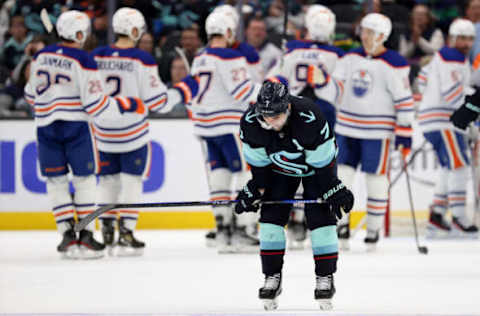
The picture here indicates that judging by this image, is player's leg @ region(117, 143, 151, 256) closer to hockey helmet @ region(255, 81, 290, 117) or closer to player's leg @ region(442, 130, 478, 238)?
player's leg @ region(442, 130, 478, 238)

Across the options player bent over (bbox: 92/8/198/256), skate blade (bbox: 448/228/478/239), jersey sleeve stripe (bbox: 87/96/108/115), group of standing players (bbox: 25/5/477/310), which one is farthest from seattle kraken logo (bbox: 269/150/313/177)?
skate blade (bbox: 448/228/478/239)

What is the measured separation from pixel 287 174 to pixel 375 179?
268 cm

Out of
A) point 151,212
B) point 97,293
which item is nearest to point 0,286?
point 97,293

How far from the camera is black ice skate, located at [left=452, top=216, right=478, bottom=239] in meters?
7.88

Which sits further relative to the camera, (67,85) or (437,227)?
(437,227)

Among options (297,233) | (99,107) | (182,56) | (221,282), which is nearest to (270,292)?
(221,282)

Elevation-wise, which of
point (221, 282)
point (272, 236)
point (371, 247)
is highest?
point (272, 236)

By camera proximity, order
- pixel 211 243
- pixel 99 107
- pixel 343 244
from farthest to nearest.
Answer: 1. pixel 211 243
2. pixel 343 244
3. pixel 99 107

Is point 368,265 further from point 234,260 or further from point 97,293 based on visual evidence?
point 97,293

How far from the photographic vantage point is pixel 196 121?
22.7 feet

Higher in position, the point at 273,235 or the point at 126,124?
the point at 126,124

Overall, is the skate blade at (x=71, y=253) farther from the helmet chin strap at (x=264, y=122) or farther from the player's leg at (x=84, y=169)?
the helmet chin strap at (x=264, y=122)

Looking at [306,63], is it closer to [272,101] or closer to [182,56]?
[182,56]

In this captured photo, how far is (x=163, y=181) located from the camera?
344 inches
